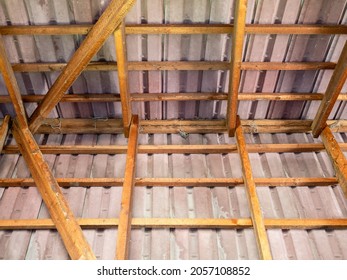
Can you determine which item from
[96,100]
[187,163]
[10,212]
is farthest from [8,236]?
[187,163]

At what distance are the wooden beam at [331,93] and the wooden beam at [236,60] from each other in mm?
1445

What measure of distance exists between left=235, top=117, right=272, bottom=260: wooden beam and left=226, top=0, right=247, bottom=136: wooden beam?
0.29 metres

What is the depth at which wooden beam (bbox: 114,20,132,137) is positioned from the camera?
15.7ft

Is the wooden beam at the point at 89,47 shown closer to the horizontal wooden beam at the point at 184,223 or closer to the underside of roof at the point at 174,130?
the underside of roof at the point at 174,130

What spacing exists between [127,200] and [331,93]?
3.58m

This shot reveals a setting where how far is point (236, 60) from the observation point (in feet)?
17.0

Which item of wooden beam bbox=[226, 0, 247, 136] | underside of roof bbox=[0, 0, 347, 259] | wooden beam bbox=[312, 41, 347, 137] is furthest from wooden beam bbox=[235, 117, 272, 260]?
wooden beam bbox=[312, 41, 347, 137]

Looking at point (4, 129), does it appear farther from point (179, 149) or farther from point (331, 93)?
point (331, 93)

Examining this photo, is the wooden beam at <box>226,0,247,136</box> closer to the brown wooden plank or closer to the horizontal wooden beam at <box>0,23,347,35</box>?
the horizontal wooden beam at <box>0,23,347,35</box>

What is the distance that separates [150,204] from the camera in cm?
539

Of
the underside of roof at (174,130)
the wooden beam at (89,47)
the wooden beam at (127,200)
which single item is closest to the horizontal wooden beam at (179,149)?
the underside of roof at (174,130)

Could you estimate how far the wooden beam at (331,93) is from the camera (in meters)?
5.19
